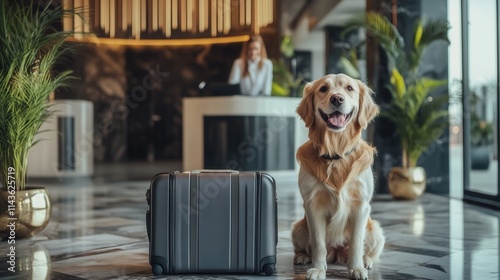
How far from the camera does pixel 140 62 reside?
44.9 feet

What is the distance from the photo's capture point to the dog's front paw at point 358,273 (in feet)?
8.74

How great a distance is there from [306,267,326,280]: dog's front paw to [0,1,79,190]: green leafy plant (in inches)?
83.4

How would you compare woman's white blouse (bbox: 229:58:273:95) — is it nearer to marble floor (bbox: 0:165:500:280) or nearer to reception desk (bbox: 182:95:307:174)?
reception desk (bbox: 182:95:307:174)

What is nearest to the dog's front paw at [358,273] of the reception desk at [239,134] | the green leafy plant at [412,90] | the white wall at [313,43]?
the green leafy plant at [412,90]

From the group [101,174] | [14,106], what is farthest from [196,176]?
[101,174]

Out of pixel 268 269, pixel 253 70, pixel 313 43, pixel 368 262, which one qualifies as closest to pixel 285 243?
pixel 368 262

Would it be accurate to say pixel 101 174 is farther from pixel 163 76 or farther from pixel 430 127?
pixel 430 127

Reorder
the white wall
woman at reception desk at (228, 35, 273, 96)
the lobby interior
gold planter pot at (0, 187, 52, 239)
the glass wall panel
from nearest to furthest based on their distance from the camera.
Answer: the lobby interior → gold planter pot at (0, 187, 52, 239) → the glass wall panel → woman at reception desk at (228, 35, 273, 96) → the white wall

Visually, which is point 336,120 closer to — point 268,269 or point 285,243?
point 268,269

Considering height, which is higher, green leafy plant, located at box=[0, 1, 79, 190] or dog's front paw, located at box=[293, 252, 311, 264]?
green leafy plant, located at box=[0, 1, 79, 190]

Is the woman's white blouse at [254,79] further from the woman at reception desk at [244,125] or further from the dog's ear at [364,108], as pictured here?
the dog's ear at [364,108]

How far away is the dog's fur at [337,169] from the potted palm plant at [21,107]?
6.34 feet

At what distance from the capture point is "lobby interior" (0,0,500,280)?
3.31 metres

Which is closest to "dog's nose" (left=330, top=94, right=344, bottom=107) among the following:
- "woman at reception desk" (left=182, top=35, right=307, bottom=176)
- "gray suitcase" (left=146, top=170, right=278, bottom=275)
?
"gray suitcase" (left=146, top=170, right=278, bottom=275)
